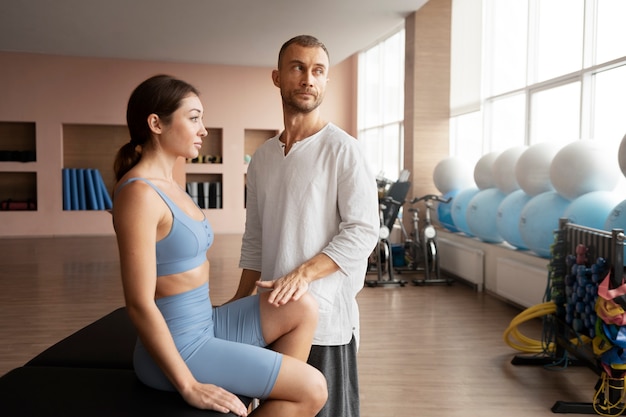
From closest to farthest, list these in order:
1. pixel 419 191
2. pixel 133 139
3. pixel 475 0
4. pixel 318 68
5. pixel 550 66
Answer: pixel 133 139, pixel 318 68, pixel 550 66, pixel 475 0, pixel 419 191

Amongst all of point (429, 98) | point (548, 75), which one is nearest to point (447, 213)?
point (429, 98)

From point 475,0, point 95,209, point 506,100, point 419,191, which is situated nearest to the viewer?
point 506,100

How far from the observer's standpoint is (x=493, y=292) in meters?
5.48

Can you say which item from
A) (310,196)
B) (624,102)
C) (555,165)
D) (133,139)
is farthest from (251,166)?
(624,102)

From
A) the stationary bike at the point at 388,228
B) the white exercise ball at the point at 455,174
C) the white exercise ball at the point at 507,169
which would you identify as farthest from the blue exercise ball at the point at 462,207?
the white exercise ball at the point at 507,169

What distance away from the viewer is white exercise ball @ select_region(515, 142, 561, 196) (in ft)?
14.5

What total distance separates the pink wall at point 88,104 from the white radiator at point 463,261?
209 inches

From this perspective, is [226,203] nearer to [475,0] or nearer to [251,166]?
[475,0]

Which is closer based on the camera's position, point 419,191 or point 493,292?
point 493,292

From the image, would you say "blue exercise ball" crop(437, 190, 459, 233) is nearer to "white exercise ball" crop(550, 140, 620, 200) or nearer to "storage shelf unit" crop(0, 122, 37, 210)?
"white exercise ball" crop(550, 140, 620, 200)

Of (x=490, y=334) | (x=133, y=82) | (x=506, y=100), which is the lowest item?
(x=490, y=334)

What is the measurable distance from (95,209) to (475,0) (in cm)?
707

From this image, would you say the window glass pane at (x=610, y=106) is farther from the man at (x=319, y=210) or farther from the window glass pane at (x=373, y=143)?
the window glass pane at (x=373, y=143)

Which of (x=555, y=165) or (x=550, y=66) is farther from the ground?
(x=550, y=66)
